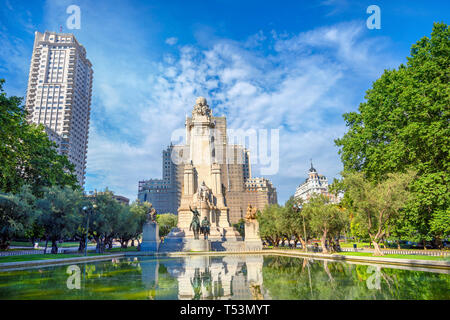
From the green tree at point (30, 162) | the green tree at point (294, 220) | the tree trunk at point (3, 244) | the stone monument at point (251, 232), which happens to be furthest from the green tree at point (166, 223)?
the green tree at point (294, 220)

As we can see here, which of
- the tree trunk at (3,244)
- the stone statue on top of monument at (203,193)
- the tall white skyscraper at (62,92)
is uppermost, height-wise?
the tall white skyscraper at (62,92)

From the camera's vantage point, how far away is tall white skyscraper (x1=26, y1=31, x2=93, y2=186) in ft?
318

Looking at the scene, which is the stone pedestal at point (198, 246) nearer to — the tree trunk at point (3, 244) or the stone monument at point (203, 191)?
the stone monument at point (203, 191)

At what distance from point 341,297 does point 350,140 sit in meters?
24.3

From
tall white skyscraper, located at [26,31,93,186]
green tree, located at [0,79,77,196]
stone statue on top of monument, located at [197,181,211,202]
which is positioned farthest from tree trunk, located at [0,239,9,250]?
tall white skyscraper, located at [26,31,93,186]

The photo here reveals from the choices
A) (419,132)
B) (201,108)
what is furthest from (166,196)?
(419,132)

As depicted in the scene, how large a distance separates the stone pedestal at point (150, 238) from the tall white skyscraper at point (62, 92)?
72612 mm

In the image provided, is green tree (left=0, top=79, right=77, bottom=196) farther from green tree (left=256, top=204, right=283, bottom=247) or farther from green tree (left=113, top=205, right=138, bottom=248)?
green tree (left=256, top=204, right=283, bottom=247)

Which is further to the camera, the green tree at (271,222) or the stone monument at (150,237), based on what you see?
the green tree at (271,222)

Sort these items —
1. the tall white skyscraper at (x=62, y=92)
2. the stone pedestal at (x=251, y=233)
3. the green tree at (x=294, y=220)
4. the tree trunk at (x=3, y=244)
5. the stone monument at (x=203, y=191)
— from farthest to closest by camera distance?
1. the tall white skyscraper at (x=62, y=92)
2. the stone monument at (x=203, y=191)
3. the stone pedestal at (x=251, y=233)
4. the green tree at (x=294, y=220)
5. the tree trunk at (x=3, y=244)

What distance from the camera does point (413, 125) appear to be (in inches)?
830

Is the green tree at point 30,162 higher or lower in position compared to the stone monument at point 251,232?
higher

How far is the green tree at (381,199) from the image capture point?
2009cm
